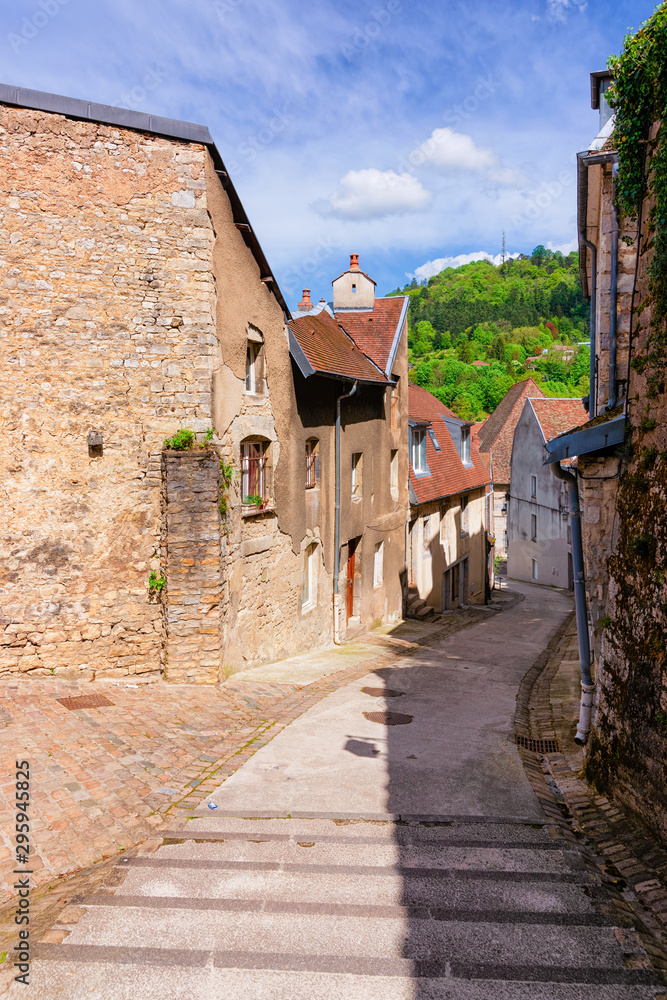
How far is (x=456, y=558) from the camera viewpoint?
25.1 m

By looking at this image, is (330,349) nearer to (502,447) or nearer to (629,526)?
(629,526)

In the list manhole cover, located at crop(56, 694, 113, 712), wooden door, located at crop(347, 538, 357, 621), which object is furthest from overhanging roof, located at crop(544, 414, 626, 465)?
wooden door, located at crop(347, 538, 357, 621)

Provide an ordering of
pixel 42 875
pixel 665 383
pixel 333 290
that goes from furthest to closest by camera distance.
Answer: pixel 333 290
pixel 665 383
pixel 42 875

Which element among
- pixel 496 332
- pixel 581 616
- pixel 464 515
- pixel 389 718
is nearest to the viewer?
pixel 581 616

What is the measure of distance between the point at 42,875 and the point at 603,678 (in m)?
5.01

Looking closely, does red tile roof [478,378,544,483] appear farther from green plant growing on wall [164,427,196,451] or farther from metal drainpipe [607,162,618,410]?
metal drainpipe [607,162,618,410]

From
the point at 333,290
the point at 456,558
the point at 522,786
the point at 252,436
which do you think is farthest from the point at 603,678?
the point at 456,558

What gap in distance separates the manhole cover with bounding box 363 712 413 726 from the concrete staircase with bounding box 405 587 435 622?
10.8 metres

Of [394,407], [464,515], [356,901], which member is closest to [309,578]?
[394,407]

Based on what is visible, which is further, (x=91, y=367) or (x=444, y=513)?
(x=444, y=513)

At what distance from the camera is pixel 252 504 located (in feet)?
36.8

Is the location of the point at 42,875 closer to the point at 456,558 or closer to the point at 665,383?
the point at 665,383

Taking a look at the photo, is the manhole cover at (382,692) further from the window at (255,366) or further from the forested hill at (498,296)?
the forested hill at (498,296)

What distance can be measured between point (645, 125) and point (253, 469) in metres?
7.31
